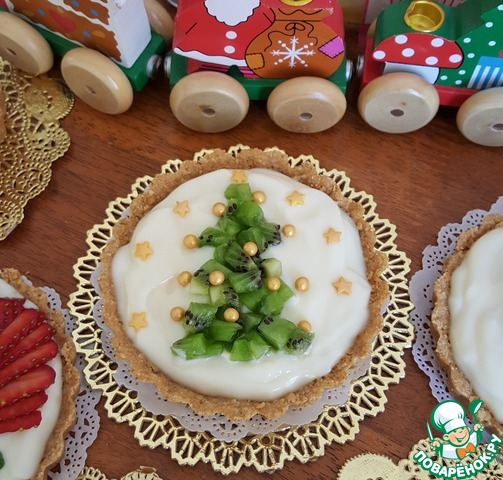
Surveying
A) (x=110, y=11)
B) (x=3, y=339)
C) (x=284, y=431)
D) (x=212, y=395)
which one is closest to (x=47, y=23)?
(x=110, y=11)

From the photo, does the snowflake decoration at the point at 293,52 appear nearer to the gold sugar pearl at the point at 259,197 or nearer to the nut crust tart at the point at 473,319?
the gold sugar pearl at the point at 259,197

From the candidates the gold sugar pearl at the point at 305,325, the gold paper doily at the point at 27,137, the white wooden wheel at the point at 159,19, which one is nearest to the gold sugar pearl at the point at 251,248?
the gold sugar pearl at the point at 305,325

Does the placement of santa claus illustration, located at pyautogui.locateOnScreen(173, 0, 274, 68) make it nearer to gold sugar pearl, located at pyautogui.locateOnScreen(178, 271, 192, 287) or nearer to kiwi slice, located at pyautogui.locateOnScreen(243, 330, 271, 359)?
gold sugar pearl, located at pyautogui.locateOnScreen(178, 271, 192, 287)

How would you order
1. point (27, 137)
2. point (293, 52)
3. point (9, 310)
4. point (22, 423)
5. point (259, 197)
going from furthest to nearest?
point (27, 137) → point (293, 52) → point (259, 197) → point (9, 310) → point (22, 423)

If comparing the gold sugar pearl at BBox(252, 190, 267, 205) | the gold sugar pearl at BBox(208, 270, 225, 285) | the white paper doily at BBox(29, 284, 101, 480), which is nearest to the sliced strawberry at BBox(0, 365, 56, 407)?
the white paper doily at BBox(29, 284, 101, 480)

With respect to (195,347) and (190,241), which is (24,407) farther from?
(190,241)

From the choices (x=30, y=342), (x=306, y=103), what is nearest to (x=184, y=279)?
(x=30, y=342)
